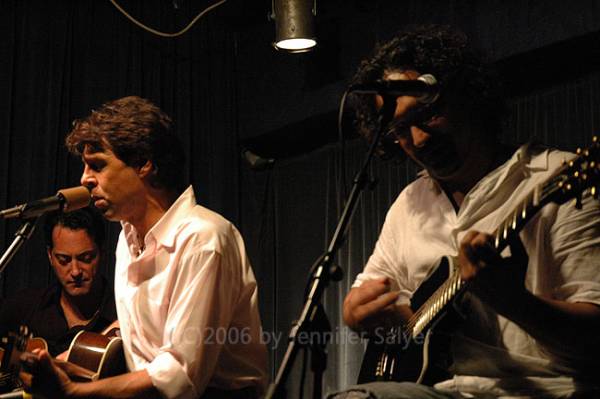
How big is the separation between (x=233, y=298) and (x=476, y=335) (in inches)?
38.4

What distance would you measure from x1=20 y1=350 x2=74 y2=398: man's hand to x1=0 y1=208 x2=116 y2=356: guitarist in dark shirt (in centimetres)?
145

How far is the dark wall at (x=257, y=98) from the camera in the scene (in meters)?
4.91

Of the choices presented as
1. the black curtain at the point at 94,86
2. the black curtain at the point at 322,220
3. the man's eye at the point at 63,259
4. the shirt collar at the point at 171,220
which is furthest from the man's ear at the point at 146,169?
the black curtain at the point at 94,86

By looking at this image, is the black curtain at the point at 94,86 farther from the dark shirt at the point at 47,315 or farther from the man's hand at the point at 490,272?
the man's hand at the point at 490,272

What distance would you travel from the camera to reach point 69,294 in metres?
4.58

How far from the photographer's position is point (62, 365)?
336 cm

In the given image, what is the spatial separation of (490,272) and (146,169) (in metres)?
1.68

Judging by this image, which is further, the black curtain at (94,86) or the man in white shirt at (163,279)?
the black curtain at (94,86)

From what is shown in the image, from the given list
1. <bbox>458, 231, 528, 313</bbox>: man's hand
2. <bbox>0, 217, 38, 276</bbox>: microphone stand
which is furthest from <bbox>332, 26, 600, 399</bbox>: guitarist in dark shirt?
<bbox>0, 217, 38, 276</bbox>: microphone stand

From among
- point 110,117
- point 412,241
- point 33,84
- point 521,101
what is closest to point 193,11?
point 33,84

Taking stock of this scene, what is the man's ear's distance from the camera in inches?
134

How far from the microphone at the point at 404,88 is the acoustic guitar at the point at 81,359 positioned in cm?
149

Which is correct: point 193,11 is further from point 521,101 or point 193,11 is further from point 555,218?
point 555,218

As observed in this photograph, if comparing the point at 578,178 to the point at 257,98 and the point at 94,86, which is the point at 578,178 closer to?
the point at 94,86
